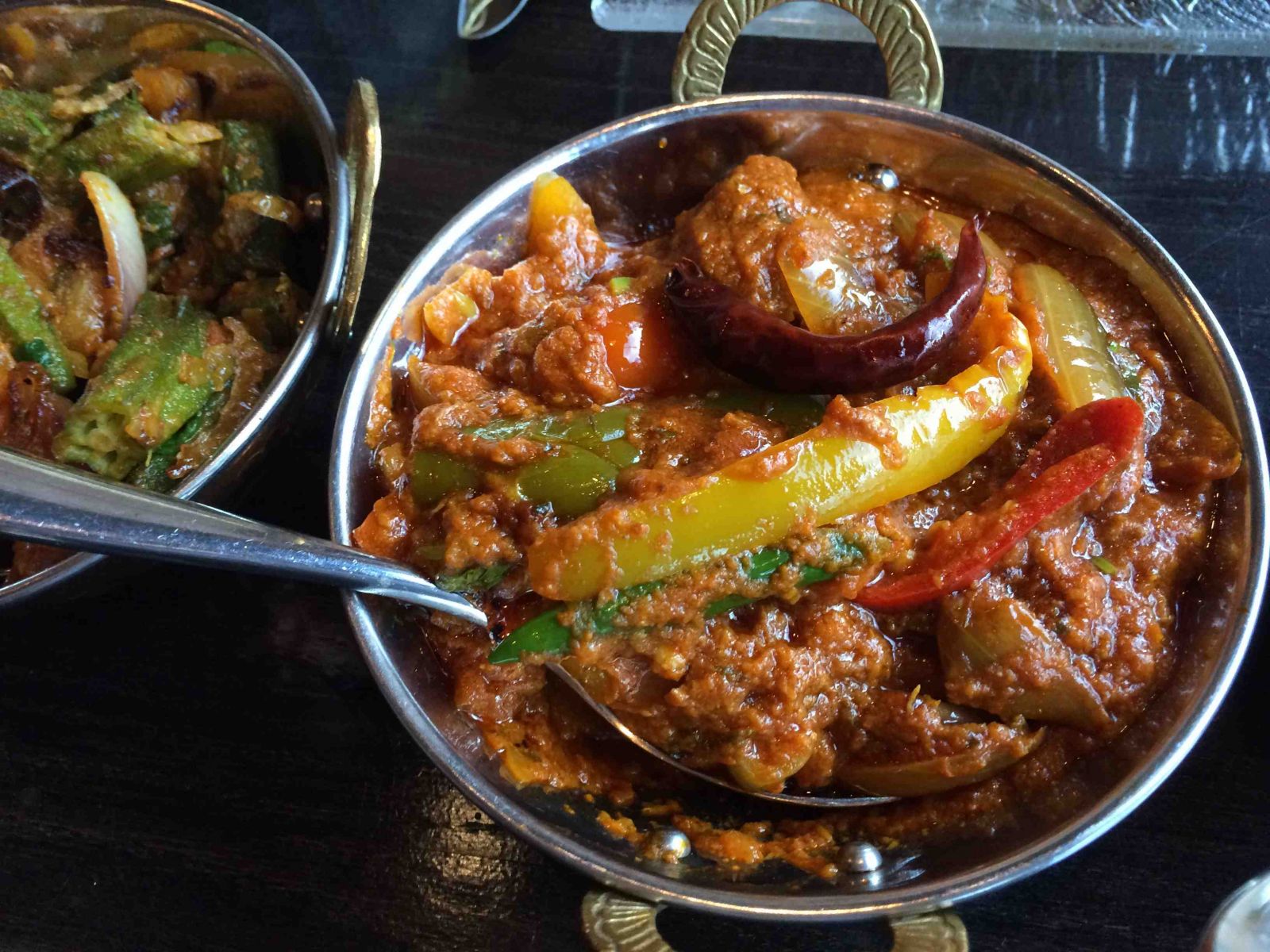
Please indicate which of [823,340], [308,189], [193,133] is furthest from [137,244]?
[823,340]

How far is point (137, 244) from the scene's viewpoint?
188cm

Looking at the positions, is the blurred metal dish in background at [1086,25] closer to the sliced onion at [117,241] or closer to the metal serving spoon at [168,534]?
the sliced onion at [117,241]

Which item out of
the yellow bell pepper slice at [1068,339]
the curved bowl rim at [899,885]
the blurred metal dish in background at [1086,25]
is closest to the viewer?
the curved bowl rim at [899,885]

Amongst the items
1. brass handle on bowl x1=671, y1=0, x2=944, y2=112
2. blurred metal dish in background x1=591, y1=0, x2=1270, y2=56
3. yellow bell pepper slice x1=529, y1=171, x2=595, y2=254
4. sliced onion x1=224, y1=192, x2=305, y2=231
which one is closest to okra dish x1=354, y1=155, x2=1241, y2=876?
yellow bell pepper slice x1=529, y1=171, x2=595, y2=254

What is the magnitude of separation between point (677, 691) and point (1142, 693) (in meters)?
0.79

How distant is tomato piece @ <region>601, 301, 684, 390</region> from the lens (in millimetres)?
1533

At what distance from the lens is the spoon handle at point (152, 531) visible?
3.21 feet

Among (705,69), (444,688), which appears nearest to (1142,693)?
(444,688)

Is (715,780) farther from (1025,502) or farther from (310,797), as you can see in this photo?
(310,797)

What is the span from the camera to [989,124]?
92.0 inches

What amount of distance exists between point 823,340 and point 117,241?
155 centimetres

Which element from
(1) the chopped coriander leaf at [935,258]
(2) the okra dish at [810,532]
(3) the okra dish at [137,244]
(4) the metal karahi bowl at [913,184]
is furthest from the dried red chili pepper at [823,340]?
(3) the okra dish at [137,244]

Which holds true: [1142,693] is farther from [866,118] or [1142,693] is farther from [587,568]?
[866,118]

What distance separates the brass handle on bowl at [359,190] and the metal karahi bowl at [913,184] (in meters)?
0.18
